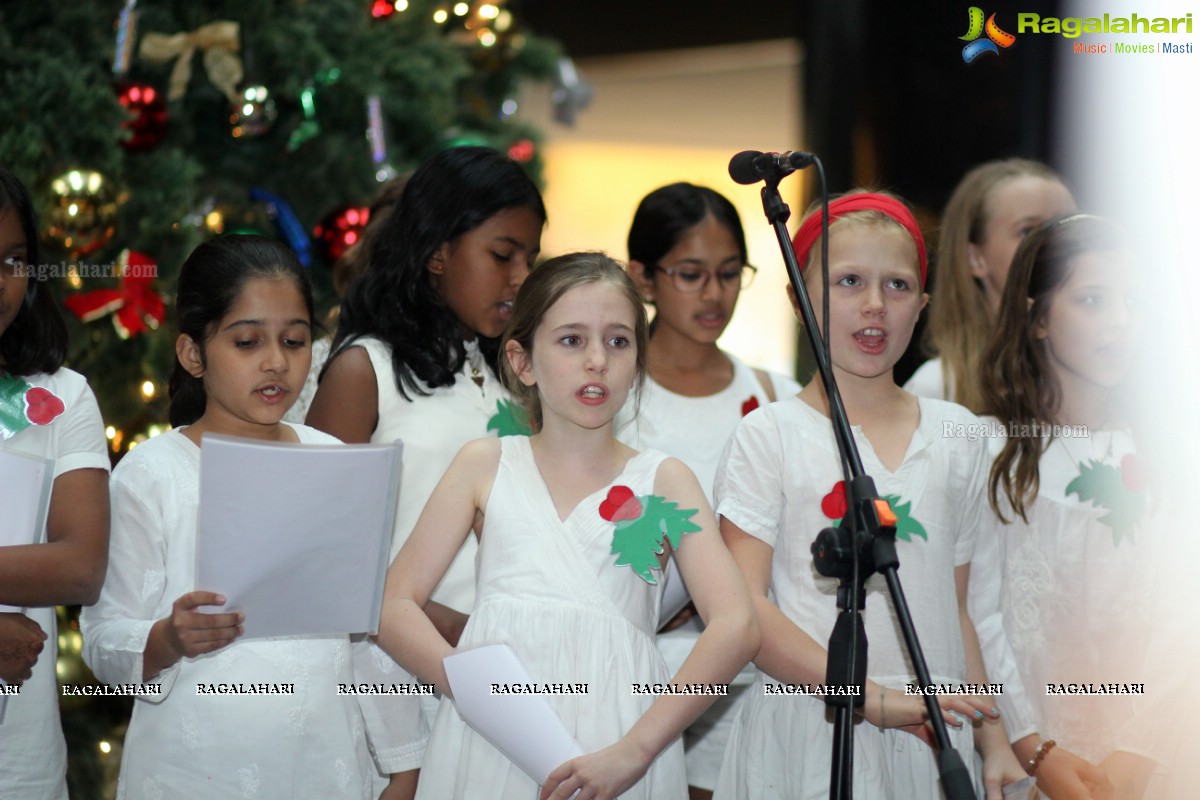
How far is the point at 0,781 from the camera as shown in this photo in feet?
6.01

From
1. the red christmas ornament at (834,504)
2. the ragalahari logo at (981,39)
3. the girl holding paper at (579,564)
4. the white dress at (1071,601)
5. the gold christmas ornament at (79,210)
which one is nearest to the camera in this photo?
the girl holding paper at (579,564)

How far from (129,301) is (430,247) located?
74cm

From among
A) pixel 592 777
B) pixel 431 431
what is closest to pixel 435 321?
pixel 431 431

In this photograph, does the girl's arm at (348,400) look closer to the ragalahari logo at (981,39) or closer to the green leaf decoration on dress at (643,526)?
the green leaf decoration on dress at (643,526)

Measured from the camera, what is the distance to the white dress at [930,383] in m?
2.75

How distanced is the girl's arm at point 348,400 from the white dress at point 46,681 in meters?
0.36

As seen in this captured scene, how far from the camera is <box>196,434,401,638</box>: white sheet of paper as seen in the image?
166 centimetres

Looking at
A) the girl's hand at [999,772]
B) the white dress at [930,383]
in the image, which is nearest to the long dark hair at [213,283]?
the girl's hand at [999,772]

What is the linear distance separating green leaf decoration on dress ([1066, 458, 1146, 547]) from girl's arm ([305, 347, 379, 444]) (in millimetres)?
1197

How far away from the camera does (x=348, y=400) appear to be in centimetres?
216

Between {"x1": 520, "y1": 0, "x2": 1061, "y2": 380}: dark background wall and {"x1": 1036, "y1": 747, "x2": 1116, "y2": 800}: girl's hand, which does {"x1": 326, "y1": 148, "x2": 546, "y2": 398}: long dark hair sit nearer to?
{"x1": 1036, "y1": 747, "x2": 1116, "y2": 800}: girl's hand

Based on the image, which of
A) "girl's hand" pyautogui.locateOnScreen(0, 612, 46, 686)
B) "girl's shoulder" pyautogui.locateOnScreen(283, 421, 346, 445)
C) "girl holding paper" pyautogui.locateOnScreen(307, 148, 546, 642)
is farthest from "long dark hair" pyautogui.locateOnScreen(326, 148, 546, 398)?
"girl's hand" pyautogui.locateOnScreen(0, 612, 46, 686)

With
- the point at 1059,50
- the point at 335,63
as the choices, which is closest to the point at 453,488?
the point at 335,63

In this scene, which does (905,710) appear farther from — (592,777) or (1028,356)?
(1028,356)
